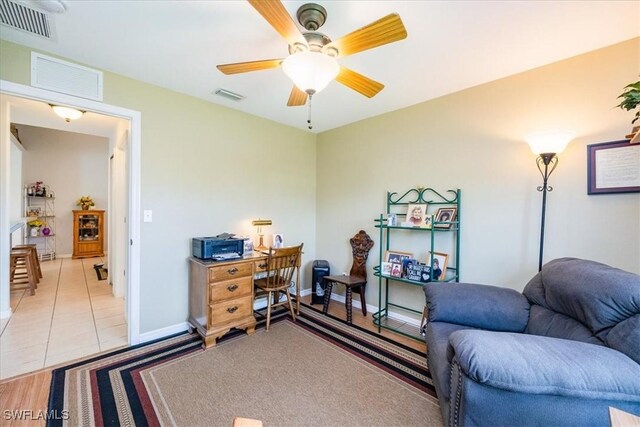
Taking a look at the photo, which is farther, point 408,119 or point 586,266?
point 408,119

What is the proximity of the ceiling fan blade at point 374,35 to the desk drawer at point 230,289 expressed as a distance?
2091mm

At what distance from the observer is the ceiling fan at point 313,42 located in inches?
48.6

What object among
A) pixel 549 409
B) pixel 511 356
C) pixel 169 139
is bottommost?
pixel 549 409

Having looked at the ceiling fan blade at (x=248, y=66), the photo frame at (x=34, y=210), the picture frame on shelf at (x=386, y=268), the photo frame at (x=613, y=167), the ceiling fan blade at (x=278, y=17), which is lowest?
the picture frame on shelf at (x=386, y=268)

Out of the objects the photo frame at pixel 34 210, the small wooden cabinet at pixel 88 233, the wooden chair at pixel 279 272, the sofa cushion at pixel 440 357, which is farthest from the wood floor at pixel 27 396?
the photo frame at pixel 34 210

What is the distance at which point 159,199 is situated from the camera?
2.57 metres

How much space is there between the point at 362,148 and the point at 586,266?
244 cm

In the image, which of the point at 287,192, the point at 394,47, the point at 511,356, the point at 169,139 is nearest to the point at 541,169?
the point at 394,47

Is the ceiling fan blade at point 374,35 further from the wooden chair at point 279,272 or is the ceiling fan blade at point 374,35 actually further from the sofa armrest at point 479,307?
the wooden chair at point 279,272

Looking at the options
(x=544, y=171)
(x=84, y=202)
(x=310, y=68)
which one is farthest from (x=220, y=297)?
(x=84, y=202)

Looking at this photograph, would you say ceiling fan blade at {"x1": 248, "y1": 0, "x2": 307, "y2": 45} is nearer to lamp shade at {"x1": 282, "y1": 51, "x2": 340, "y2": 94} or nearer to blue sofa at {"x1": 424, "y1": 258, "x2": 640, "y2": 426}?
lamp shade at {"x1": 282, "y1": 51, "x2": 340, "y2": 94}

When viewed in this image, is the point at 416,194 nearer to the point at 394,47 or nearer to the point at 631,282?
the point at 394,47

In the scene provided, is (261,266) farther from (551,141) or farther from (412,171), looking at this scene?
(551,141)

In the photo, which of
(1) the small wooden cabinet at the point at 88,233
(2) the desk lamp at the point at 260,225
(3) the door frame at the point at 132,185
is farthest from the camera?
(1) the small wooden cabinet at the point at 88,233
